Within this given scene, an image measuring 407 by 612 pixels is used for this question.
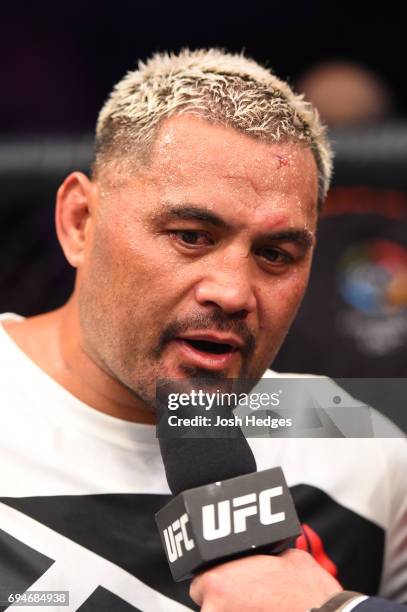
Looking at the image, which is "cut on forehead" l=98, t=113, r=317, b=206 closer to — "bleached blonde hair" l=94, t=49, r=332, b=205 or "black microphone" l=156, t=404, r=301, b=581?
"bleached blonde hair" l=94, t=49, r=332, b=205

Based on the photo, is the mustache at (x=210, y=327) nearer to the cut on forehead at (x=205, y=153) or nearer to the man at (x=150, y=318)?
the man at (x=150, y=318)

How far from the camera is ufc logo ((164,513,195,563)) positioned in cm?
89

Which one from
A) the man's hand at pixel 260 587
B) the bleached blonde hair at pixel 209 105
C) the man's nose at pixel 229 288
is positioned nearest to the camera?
the man's hand at pixel 260 587

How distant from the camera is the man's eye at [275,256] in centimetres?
119

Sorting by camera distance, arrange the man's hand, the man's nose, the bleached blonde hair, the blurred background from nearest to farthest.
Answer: the man's hand
the man's nose
the bleached blonde hair
the blurred background

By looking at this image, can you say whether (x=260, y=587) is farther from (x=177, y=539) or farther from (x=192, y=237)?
(x=192, y=237)

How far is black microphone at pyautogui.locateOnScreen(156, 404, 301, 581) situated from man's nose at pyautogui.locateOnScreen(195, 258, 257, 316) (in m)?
0.19

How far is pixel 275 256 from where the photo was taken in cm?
121

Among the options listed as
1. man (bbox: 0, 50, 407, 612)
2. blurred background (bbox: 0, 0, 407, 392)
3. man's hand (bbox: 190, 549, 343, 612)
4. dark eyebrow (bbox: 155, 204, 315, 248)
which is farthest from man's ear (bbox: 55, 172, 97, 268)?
blurred background (bbox: 0, 0, 407, 392)

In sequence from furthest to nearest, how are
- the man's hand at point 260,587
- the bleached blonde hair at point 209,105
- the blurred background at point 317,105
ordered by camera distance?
1. the blurred background at point 317,105
2. the bleached blonde hair at point 209,105
3. the man's hand at point 260,587

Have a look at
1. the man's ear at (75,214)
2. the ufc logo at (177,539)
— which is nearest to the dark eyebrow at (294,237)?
the man's ear at (75,214)

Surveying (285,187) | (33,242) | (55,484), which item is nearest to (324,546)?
(55,484)

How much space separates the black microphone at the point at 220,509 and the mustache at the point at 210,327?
0.18 meters

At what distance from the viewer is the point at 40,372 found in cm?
129
